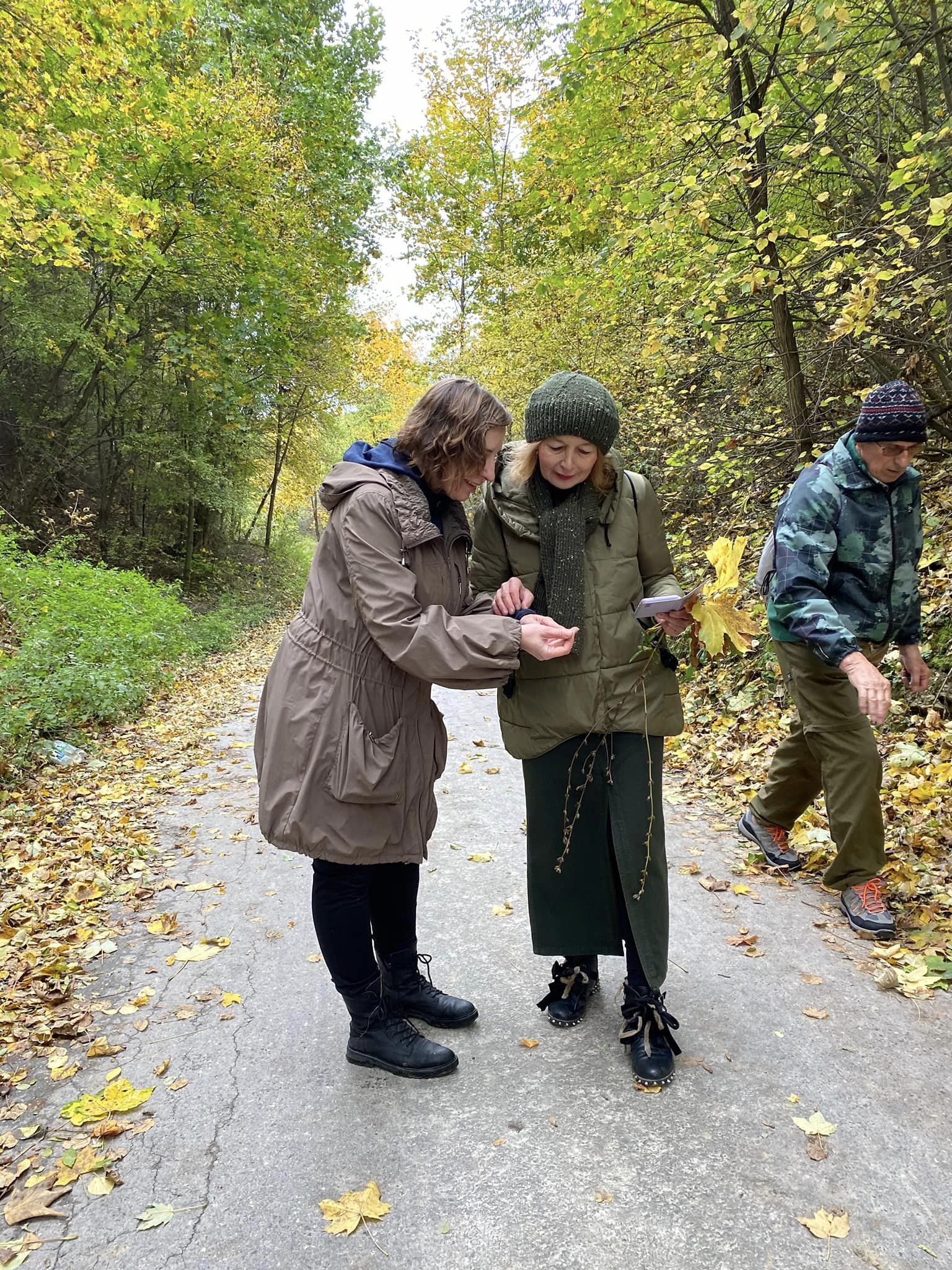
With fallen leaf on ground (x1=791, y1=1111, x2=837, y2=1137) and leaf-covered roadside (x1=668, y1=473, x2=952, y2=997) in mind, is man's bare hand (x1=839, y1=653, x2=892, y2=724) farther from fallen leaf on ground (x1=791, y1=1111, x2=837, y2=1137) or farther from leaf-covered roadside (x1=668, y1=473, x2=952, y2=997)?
fallen leaf on ground (x1=791, y1=1111, x2=837, y2=1137)

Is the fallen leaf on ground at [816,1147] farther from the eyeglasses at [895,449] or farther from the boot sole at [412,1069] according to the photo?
the eyeglasses at [895,449]

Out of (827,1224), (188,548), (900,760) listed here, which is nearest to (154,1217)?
(827,1224)

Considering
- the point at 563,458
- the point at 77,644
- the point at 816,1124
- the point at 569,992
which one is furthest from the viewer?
the point at 77,644

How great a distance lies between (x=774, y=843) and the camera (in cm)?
411

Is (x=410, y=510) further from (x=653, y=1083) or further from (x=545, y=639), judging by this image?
(x=653, y=1083)

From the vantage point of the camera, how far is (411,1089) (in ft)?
8.25

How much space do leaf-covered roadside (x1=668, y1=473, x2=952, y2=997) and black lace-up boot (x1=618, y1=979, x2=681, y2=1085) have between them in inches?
40.7

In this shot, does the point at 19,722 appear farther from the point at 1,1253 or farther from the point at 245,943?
the point at 1,1253

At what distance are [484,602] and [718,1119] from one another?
173cm

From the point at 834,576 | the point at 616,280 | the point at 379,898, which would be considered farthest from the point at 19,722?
the point at 616,280

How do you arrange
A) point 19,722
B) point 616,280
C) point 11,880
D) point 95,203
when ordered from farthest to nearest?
point 95,203 < point 616,280 < point 19,722 < point 11,880

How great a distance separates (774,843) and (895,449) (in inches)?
85.2

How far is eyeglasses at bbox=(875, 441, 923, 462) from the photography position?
116 inches

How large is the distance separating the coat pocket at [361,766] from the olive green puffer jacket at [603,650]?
47cm
